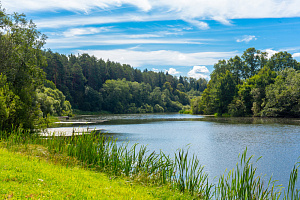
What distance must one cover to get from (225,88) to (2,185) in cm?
8836

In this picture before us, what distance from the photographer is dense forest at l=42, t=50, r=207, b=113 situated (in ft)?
378

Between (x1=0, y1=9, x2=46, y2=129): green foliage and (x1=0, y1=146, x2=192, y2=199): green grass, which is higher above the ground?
(x1=0, y1=9, x2=46, y2=129): green foliage

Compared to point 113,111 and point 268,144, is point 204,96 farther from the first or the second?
point 268,144

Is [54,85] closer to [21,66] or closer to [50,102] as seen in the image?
[50,102]

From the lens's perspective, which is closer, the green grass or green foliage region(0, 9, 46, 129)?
the green grass

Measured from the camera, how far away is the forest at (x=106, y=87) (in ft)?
79.0

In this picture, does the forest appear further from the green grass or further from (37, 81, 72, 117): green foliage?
the green grass

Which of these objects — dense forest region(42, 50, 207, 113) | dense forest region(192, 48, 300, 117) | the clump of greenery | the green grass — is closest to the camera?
the green grass

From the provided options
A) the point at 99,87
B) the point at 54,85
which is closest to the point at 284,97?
the point at 54,85

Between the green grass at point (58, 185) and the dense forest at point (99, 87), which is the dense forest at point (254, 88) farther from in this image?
the green grass at point (58, 185)

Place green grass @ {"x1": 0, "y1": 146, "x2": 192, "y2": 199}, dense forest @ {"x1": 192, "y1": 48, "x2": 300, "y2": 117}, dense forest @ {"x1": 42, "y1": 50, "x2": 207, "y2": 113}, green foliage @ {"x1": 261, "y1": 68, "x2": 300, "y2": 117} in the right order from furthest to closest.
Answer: dense forest @ {"x1": 42, "y1": 50, "x2": 207, "y2": 113} < dense forest @ {"x1": 192, "y1": 48, "x2": 300, "y2": 117} < green foliage @ {"x1": 261, "y1": 68, "x2": 300, "y2": 117} < green grass @ {"x1": 0, "y1": 146, "x2": 192, "y2": 199}

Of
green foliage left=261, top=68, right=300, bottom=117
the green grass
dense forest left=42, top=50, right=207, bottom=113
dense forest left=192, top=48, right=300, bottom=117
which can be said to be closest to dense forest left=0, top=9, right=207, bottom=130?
dense forest left=42, top=50, right=207, bottom=113

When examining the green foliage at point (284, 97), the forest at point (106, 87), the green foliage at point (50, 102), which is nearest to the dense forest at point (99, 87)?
the forest at point (106, 87)

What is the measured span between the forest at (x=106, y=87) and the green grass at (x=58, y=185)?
1140 cm
